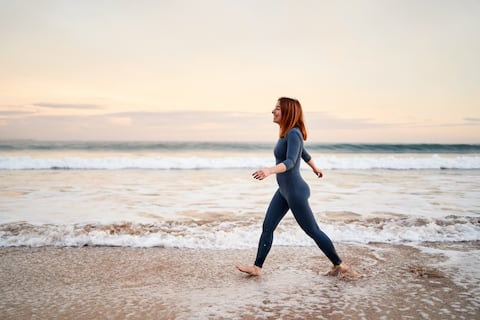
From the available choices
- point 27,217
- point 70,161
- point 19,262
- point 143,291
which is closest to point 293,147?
point 143,291

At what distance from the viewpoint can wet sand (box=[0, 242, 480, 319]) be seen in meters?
3.27

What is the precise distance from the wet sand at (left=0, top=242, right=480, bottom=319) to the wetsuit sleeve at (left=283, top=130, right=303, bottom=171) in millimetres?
1306

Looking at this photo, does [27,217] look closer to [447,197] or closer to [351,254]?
[351,254]

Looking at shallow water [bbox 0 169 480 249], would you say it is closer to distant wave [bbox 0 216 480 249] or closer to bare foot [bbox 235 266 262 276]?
distant wave [bbox 0 216 480 249]

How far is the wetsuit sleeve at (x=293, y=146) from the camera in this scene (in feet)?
12.6

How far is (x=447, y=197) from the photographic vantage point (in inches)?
396

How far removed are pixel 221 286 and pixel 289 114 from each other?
1914mm

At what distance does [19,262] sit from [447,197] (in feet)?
32.1

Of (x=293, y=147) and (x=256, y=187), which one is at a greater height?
(x=293, y=147)

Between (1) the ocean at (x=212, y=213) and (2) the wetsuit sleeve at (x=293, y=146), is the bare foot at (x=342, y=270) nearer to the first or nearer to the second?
(2) the wetsuit sleeve at (x=293, y=146)

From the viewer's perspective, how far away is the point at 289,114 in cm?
399

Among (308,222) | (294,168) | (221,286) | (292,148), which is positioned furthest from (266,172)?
(221,286)

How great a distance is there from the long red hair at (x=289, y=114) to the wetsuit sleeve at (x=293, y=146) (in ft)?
0.34

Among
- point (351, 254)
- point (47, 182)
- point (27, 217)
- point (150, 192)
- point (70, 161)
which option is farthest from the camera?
point (70, 161)
